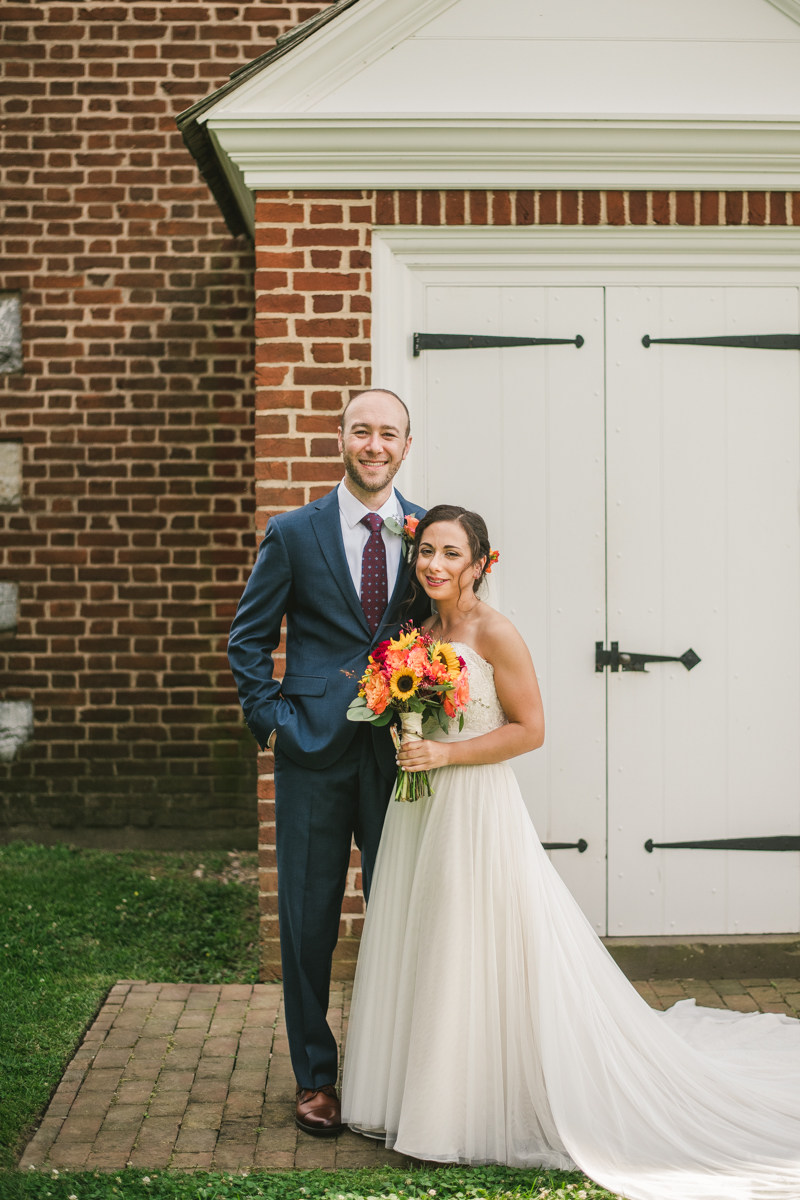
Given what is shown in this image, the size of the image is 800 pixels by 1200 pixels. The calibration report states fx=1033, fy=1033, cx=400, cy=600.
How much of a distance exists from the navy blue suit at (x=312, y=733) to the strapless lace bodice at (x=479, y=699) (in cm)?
25

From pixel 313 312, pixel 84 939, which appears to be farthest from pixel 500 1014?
pixel 313 312

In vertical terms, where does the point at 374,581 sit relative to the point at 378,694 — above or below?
above

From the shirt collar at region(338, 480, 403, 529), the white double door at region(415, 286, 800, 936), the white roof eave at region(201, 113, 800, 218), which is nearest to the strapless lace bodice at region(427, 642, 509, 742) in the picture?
the shirt collar at region(338, 480, 403, 529)

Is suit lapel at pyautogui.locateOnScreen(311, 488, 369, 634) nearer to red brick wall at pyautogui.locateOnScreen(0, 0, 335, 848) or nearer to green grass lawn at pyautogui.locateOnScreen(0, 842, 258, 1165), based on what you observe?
green grass lawn at pyautogui.locateOnScreen(0, 842, 258, 1165)

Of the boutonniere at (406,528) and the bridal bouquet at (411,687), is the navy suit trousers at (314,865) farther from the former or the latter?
the boutonniere at (406,528)

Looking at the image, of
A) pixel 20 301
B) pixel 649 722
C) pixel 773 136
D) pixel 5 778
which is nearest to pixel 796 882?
pixel 649 722

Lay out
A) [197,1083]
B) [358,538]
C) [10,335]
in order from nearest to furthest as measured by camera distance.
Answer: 1. [358,538]
2. [197,1083]
3. [10,335]

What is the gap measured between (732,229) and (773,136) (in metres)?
0.36

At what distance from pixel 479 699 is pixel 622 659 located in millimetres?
1437

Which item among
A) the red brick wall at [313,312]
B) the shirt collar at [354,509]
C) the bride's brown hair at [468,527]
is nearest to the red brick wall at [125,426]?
the red brick wall at [313,312]

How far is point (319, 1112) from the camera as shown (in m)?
3.03

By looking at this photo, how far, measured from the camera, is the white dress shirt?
3150mm

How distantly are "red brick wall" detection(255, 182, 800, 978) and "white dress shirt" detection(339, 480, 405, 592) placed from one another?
897mm

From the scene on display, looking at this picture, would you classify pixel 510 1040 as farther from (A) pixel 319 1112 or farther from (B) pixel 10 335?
(B) pixel 10 335
